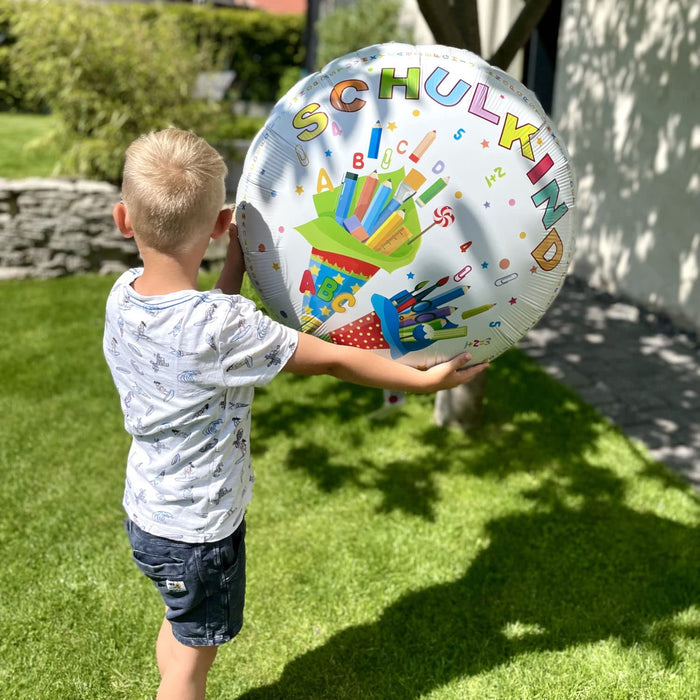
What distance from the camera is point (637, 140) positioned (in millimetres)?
6402

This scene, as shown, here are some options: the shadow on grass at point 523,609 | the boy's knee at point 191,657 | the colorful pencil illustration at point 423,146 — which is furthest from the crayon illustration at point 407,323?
the shadow on grass at point 523,609

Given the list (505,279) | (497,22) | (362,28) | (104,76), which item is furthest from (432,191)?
(362,28)

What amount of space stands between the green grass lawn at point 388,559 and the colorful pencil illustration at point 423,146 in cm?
190

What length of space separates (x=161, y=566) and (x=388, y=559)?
59.0 inches

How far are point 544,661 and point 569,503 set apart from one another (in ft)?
3.72

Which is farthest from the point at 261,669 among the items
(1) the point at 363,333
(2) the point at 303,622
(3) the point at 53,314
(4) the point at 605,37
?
(4) the point at 605,37

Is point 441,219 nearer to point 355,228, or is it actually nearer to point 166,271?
point 355,228

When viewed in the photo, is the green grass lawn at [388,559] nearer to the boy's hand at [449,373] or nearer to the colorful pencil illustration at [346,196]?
the boy's hand at [449,373]

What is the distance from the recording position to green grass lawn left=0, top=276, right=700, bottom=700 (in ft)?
8.44

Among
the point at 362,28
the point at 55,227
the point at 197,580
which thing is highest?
the point at 362,28

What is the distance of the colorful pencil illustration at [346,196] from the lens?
1.84 m

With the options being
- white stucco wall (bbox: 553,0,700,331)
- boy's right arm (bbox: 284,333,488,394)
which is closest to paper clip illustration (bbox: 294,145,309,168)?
boy's right arm (bbox: 284,333,488,394)

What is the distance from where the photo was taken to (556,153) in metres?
1.94

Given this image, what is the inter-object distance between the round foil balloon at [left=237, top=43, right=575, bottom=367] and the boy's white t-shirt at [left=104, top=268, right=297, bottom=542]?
271 mm
